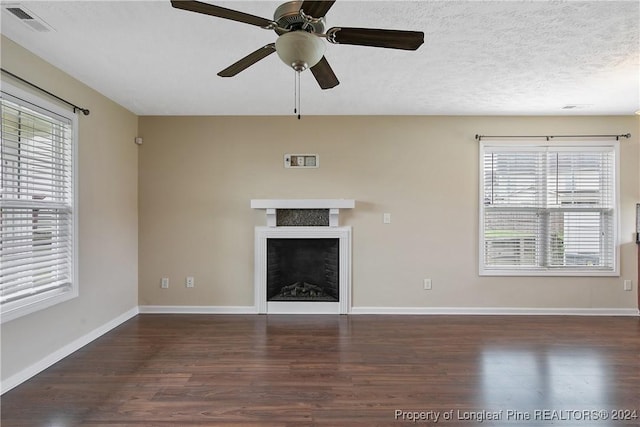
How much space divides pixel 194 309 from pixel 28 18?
3119 mm

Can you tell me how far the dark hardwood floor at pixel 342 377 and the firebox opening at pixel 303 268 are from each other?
1.95 feet

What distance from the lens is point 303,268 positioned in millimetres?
4262

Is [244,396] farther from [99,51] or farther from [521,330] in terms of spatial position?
[521,330]

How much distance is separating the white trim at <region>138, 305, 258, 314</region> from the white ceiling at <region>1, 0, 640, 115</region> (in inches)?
92.5

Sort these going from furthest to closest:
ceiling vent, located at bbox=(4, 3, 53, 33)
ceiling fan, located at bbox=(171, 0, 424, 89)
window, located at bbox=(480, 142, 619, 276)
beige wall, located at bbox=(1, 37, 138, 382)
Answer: window, located at bbox=(480, 142, 619, 276)
beige wall, located at bbox=(1, 37, 138, 382)
ceiling vent, located at bbox=(4, 3, 53, 33)
ceiling fan, located at bbox=(171, 0, 424, 89)

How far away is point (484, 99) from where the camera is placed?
11.2 feet

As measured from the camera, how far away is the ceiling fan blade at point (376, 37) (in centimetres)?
151

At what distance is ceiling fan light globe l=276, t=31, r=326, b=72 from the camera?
58.8 inches

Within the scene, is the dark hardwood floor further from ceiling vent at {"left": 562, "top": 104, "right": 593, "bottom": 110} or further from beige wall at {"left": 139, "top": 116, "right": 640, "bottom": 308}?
ceiling vent at {"left": 562, "top": 104, "right": 593, "bottom": 110}

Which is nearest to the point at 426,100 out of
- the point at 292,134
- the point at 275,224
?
the point at 292,134

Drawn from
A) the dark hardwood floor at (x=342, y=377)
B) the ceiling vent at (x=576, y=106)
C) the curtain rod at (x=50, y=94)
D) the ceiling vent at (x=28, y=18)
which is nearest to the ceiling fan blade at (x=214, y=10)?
the ceiling vent at (x=28, y=18)

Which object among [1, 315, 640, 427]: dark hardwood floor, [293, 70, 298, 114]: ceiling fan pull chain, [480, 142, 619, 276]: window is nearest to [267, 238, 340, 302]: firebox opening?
[1, 315, 640, 427]: dark hardwood floor

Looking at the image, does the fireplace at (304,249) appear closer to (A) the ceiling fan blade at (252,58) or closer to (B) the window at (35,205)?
(B) the window at (35,205)

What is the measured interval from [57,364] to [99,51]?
8.07 feet
